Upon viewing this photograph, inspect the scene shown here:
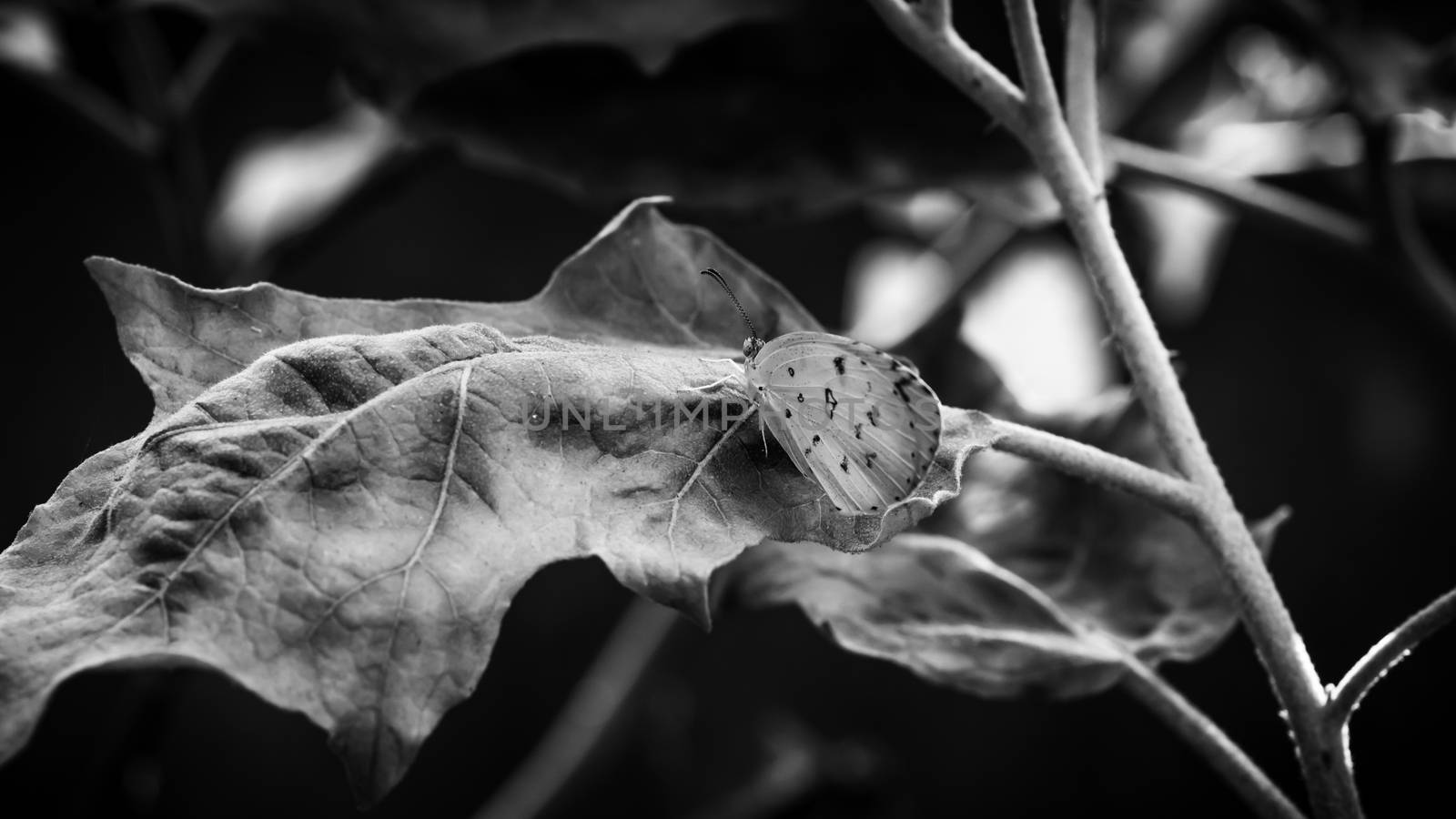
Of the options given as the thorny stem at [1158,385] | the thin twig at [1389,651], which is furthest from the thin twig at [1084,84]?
the thin twig at [1389,651]

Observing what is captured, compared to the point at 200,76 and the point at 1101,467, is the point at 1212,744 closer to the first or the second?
the point at 1101,467

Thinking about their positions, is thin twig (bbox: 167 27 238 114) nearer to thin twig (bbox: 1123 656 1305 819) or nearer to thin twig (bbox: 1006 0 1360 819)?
thin twig (bbox: 1006 0 1360 819)

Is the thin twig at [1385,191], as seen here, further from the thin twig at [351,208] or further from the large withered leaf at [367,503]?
the thin twig at [351,208]

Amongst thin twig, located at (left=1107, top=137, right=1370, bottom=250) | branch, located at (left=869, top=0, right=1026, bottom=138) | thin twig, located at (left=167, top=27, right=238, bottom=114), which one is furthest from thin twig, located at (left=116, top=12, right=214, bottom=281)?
thin twig, located at (left=1107, top=137, right=1370, bottom=250)

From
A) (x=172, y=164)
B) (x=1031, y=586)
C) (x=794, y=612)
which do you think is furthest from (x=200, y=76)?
(x=794, y=612)

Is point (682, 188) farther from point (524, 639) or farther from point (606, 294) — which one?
point (524, 639)

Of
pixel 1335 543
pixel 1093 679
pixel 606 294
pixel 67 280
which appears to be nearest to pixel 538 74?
pixel 606 294
